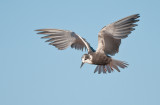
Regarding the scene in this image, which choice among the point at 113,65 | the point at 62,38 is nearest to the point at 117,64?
the point at 113,65

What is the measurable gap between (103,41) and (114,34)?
2.03 ft

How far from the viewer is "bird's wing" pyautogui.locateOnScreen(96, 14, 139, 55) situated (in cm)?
930

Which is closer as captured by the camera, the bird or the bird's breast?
the bird

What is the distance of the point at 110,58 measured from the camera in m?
10.8

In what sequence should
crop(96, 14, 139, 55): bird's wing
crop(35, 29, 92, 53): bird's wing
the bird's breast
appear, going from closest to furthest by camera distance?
crop(96, 14, 139, 55): bird's wing, the bird's breast, crop(35, 29, 92, 53): bird's wing

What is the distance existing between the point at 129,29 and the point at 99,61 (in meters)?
1.78

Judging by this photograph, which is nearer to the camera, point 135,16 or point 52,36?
point 135,16

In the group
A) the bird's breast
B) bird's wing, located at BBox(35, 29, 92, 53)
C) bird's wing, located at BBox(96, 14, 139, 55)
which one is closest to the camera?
bird's wing, located at BBox(96, 14, 139, 55)

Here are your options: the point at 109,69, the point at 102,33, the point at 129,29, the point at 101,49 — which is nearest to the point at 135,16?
the point at 129,29

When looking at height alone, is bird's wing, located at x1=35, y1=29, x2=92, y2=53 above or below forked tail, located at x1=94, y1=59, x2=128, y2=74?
above

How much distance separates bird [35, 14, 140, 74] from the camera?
375 inches

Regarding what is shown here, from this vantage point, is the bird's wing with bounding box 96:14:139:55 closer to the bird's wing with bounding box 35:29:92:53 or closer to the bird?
the bird

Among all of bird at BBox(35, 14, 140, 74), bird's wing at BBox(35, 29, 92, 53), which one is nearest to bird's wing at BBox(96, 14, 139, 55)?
bird at BBox(35, 14, 140, 74)

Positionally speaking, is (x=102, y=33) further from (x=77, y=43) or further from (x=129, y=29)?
(x=77, y=43)
